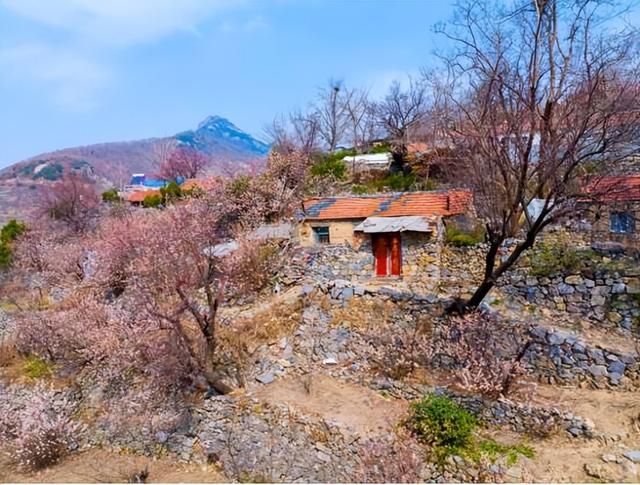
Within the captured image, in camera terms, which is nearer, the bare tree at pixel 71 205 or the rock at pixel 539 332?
the rock at pixel 539 332

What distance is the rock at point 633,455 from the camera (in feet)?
20.8

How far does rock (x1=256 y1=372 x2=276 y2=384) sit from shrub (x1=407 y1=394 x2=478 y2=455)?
3.46m

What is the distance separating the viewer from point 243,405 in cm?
895

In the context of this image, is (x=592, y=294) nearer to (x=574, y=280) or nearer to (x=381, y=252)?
(x=574, y=280)

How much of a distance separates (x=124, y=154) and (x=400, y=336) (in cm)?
6386

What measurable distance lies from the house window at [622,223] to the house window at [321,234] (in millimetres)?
8470

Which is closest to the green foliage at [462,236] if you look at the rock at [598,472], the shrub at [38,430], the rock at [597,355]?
the rock at [597,355]

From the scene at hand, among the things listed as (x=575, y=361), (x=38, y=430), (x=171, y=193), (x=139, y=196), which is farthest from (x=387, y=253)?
(x=139, y=196)

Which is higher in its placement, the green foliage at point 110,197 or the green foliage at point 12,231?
the green foliage at point 110,197

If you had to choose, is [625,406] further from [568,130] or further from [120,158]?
[120,158]

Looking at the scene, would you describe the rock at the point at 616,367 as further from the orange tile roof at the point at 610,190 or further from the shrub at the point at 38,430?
the shrub at the point at 38,430

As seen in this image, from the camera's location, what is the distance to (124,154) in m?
63.7

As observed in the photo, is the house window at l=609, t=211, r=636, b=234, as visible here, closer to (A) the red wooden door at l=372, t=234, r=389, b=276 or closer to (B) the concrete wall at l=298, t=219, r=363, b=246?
(A) the red wooden door at l=372, t=234, r=389, b=276

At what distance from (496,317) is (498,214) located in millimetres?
2306
